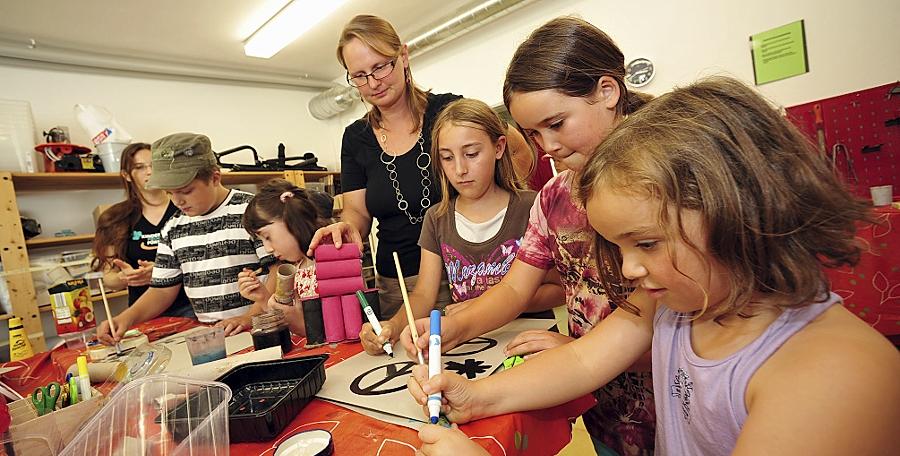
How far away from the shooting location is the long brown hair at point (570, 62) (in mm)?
888

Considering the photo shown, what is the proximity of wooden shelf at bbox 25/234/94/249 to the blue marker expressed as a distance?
3831mm

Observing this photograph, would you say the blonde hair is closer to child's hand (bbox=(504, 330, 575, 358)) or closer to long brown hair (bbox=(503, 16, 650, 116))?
long brown hair (bbox=(503, 16, 650, 116))

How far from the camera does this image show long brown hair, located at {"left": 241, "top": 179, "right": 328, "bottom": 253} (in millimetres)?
1670

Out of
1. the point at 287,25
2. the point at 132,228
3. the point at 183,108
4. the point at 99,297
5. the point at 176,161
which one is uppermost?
the point at 287,25

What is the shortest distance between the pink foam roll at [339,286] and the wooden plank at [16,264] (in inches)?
121

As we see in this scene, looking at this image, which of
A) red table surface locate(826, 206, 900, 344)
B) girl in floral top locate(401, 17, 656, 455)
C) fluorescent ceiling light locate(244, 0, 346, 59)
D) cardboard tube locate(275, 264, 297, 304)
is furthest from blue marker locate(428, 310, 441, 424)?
fluorescent ceiling light locate(244, 0, 346, 59)

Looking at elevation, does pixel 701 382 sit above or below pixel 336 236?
below

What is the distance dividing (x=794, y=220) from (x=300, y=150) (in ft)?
17.6

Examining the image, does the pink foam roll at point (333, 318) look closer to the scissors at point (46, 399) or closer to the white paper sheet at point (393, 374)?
the white paper sheet at point (393, 374)

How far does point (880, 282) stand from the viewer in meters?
1.88

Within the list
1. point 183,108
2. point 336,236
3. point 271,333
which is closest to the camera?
point 271,333

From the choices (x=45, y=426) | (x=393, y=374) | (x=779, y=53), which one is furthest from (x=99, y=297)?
(x=779, y=53)

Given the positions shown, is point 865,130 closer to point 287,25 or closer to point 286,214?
point 286,214

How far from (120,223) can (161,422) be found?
2.51m
